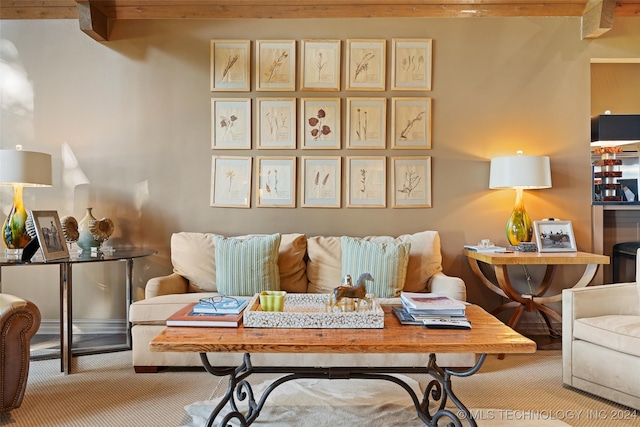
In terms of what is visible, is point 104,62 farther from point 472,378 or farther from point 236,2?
point 472,378

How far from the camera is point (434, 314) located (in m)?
1.75

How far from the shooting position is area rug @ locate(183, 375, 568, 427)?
6.53 ft

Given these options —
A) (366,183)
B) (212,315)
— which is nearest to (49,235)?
(212,315)

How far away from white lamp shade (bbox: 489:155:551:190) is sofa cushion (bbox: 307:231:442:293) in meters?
0.69

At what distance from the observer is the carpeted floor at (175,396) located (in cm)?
206

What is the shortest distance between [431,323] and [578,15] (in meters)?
3.17

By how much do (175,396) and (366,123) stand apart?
7.88 ft

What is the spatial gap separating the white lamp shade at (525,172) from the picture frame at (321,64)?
1.48 m

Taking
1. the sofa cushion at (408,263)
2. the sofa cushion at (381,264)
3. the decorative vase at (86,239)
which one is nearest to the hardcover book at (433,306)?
Answer: the sofa cushion at (381,264)

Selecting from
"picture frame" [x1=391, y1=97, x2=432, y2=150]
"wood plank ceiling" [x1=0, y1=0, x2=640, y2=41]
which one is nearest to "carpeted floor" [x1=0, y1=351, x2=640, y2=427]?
"picture frame" [x1=391, y1=97, x2=432, y2=150]

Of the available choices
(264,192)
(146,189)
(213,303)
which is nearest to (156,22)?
(146,189)

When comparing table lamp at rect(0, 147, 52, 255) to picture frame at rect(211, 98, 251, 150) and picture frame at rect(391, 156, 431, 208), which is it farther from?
picture frame at rect(391, 156, 431, 208)

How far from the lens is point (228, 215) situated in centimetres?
344

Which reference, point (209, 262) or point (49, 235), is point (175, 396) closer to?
point (209, 262)
